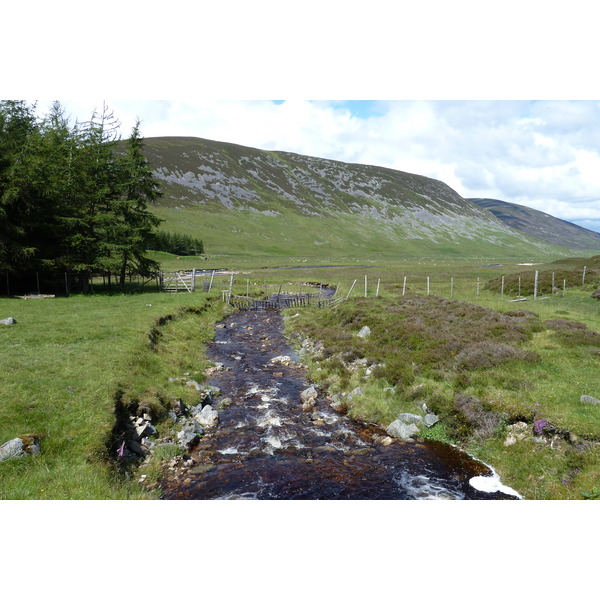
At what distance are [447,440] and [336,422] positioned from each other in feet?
14.0

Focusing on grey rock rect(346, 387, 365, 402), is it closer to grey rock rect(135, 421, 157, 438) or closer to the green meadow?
the green meadow

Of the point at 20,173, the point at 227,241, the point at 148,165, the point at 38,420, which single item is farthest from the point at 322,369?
the point at 227,241

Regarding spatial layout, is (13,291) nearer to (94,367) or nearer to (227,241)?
(94,367)

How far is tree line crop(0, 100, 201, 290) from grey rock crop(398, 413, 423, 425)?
32.7m

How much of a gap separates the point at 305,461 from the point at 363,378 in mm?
7003

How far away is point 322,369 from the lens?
65.8 ft

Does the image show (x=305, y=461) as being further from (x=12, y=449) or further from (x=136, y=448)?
(x=12, y=449)

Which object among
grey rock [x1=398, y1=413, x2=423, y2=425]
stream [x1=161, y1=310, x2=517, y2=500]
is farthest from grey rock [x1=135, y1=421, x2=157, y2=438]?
grey rock [x1=398, y1=413, x2=423, y2=425]

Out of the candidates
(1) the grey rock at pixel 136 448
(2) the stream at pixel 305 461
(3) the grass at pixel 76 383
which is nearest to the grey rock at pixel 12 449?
(3) the grass at pixel 76 383

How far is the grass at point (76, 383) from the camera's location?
8867mm

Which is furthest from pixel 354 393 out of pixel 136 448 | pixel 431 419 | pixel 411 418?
pixel 136 448

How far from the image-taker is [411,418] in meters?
14.2

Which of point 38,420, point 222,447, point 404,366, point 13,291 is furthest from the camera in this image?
point 13,291

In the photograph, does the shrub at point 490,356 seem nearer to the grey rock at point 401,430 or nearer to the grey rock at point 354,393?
the grey rock at point 354,393
